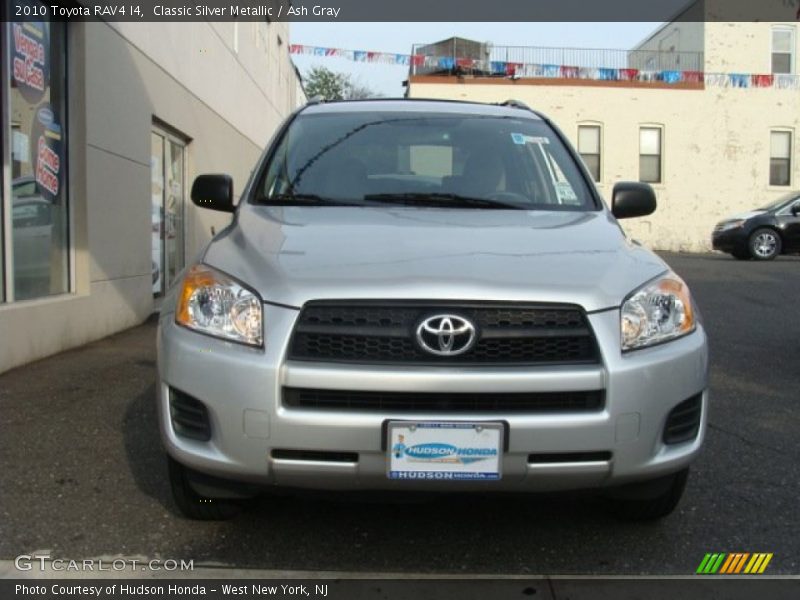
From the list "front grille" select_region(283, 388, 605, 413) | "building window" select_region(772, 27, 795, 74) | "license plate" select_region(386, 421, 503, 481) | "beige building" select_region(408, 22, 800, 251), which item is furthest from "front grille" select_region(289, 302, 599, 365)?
"building window" select_region(772, 27, 795, 74)

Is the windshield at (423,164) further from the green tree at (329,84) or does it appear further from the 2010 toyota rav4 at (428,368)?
the green tree at (329,84)

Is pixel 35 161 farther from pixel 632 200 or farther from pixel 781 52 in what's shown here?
pixel 781 52

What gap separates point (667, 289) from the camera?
2.87 meters

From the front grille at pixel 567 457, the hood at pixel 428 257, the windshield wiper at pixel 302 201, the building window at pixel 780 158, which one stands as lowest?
the front grille at pixel 567 457

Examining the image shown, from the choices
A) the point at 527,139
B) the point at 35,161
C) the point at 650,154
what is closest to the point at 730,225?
the point at 650,154

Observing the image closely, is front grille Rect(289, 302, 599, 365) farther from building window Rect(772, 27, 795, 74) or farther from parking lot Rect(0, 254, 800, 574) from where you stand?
building window Rect(772, 27, 795, 74)

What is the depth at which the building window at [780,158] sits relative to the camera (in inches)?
930

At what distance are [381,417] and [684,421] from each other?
1104 millimetres

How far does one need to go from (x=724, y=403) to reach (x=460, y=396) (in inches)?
136

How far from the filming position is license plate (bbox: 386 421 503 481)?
2.50 meters

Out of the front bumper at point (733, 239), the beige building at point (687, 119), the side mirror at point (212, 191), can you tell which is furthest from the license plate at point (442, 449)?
the beige building at point (687, 119)

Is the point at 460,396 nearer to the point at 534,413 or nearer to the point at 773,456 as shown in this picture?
the point at 534,413

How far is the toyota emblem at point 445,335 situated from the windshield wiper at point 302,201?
3.74 feet

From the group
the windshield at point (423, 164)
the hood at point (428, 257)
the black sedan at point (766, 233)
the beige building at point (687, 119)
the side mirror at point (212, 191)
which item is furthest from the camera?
the beige building at point (687, 119)
